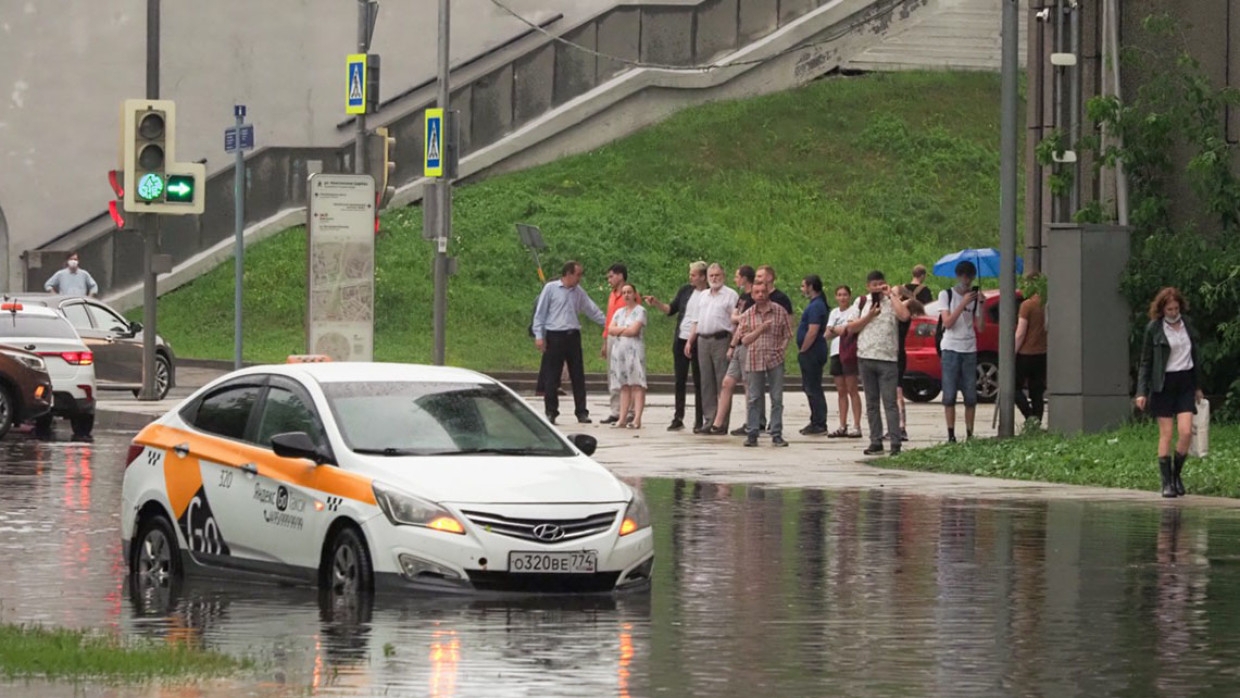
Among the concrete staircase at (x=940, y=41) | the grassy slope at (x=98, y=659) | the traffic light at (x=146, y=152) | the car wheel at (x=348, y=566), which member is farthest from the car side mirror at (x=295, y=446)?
the concrete staircase at (x=940, y=41)

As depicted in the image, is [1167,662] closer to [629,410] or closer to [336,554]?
[336,554]

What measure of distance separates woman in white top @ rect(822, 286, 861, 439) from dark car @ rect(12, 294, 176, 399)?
10959 millimetres

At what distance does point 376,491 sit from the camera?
1288cm

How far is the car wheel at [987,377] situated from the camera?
34.2 m

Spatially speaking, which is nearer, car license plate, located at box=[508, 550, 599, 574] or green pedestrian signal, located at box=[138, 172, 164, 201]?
car license plate, located at box=[508, 550, 599, 574]

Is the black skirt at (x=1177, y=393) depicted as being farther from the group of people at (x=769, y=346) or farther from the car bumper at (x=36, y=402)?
the car bumper at (x=36, y=402)

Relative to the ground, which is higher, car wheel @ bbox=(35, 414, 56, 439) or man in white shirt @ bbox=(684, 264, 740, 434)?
man in white shirt @ bbox=(684, 264, 740, 434)

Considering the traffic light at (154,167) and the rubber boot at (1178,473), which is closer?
the rubber boot at (1178,473)

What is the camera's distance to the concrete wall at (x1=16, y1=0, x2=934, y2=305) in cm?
5084

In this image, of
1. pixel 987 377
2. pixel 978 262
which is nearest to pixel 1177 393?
pixel 987 377

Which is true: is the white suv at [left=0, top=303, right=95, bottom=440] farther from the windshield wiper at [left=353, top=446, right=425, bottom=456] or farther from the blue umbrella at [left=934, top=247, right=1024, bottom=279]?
the windshield wiper at [left=353, top=446, right=425, bottom=456]

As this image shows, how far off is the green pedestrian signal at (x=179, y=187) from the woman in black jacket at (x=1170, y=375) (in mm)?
15432

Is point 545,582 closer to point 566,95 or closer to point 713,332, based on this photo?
point 713,332

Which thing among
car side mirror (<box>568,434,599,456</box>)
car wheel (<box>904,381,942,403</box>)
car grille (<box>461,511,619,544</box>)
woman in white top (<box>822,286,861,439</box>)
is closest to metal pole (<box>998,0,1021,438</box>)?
woman in white top (<box>822,286,861,439</box>)
